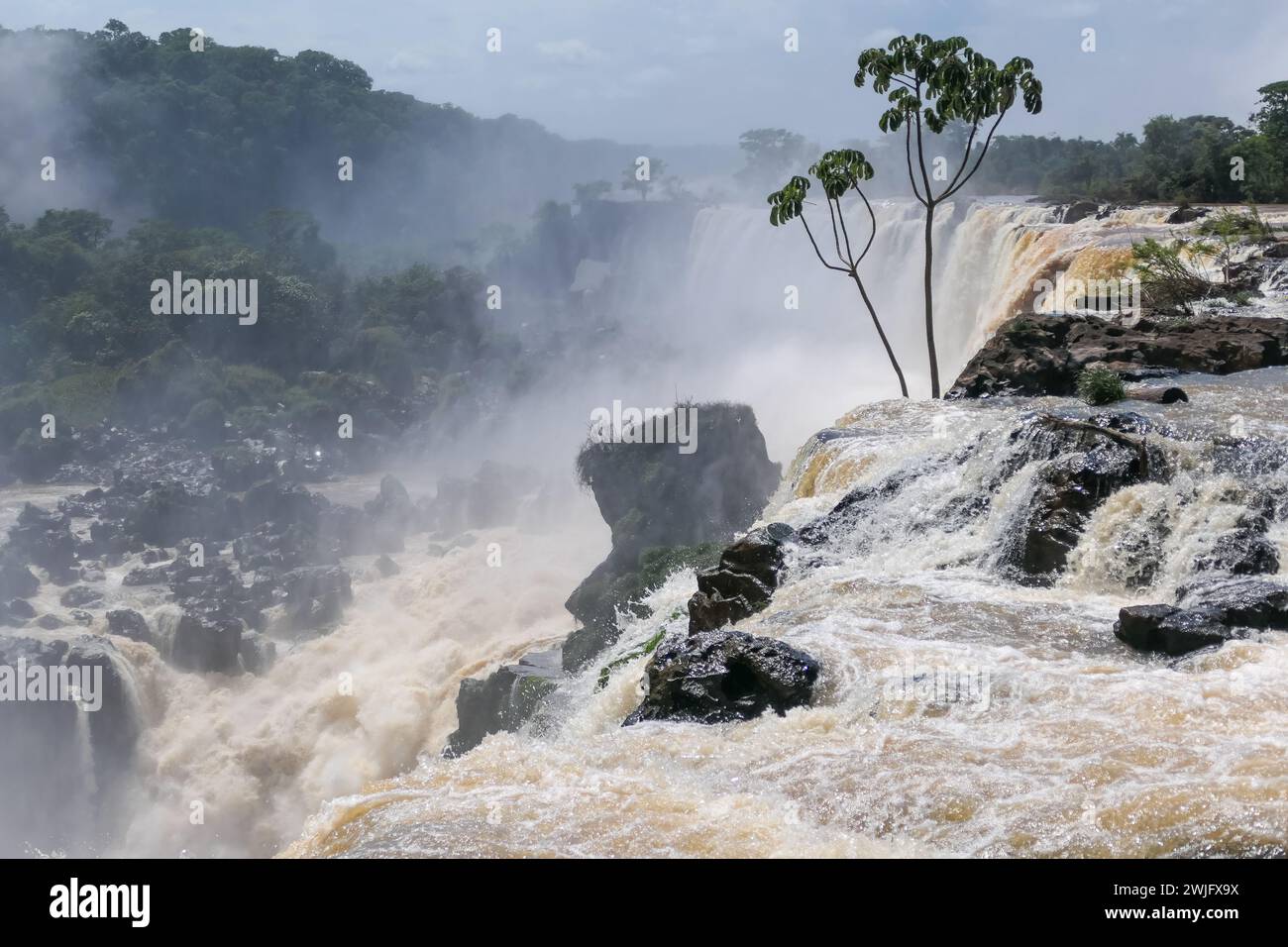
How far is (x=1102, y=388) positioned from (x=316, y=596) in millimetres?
22125

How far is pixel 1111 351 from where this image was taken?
17.5 m

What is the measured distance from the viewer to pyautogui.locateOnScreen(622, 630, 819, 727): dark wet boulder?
890cm

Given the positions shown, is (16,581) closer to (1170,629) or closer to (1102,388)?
(1102,388)

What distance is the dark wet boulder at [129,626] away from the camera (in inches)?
1154

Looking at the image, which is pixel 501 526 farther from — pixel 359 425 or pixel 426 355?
pixel 426 355

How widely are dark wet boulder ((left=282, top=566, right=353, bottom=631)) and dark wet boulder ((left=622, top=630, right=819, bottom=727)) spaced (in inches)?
941

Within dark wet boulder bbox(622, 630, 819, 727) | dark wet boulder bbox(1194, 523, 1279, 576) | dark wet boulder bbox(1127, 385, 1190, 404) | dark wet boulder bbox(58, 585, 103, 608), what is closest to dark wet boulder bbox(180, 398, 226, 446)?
dark wet boulder bbox(58, 585, 103, 608)

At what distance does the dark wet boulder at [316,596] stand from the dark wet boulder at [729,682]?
2390 centimetres

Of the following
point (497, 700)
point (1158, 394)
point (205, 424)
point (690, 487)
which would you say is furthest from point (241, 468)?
point (1158, 394)

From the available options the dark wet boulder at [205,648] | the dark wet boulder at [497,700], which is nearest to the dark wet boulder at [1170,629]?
the dark wet boulder at [497,700]

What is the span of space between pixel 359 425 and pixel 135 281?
14.4 metres
